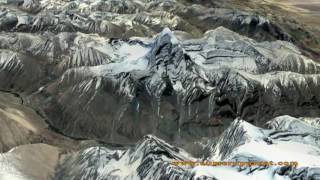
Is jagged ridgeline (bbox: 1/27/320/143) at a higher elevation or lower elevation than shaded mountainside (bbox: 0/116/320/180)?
lower

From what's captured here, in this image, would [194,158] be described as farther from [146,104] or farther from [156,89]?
[156,89]

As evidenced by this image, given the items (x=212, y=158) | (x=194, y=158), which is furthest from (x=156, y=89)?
(x=212, y=158)

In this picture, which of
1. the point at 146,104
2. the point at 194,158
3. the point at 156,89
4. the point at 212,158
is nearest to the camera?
the point at 212,158

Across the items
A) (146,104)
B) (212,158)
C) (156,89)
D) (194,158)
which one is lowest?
(146,104)

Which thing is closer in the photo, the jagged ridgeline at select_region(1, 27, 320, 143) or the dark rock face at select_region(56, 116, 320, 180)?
the dark rock face at select_region(56, 116, 320, 180)

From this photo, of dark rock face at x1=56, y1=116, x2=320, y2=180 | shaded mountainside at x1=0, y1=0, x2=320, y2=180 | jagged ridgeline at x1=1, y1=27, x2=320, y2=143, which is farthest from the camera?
jagged ridgeline at x1=1, y1=27, x2=320, y2=143

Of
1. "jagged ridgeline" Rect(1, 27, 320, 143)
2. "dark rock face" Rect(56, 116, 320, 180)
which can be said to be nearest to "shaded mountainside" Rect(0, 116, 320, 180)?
"dark rock face" Rect(56, 116, 320, 180)

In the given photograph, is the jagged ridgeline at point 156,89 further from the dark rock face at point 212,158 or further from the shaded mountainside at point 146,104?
the dark rock face at point 212,158

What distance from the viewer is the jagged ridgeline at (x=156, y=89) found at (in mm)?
49188

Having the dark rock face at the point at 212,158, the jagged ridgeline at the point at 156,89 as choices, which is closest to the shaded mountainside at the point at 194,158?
the dark rock face at the point at 212,158

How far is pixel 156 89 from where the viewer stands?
5053 centimetres

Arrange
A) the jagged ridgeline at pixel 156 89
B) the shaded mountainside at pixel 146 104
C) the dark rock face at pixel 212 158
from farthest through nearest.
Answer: the jagged ridgeline at pixel 156 89 → the shaded mountainside at pixel 146 104 → the dark rock face at pixel 212 158

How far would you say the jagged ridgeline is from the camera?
161 ft

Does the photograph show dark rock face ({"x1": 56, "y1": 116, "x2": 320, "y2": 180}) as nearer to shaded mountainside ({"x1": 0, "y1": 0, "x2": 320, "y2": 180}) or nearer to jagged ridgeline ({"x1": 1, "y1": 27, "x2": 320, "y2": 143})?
shaded mountainside ({"x1": 0, "y1": 0, "x2": 320, "y2": 180})
